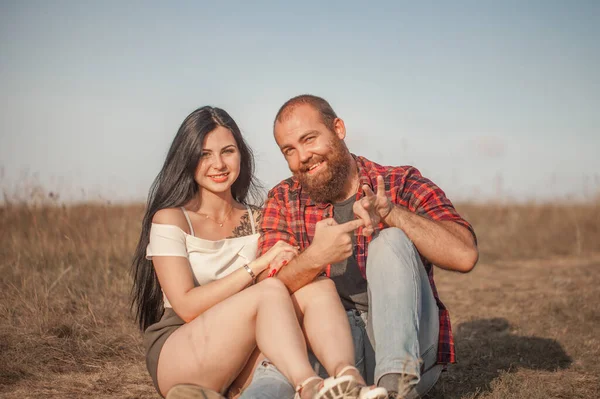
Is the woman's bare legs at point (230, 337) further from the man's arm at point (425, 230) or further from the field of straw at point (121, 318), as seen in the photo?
the field of straw at point (121, 318)

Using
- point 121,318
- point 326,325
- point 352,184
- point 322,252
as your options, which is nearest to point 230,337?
point 326,325

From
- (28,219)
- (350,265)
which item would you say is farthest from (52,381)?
(28,219)

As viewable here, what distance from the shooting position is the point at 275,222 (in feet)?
10.7

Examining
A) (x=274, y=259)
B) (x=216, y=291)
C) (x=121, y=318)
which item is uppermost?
(x=274, y=259)

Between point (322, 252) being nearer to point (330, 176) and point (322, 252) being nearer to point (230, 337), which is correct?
point (230, 337)

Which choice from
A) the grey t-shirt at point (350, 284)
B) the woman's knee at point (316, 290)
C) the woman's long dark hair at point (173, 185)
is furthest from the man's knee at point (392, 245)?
the woman's long dark hair at point (173, 185)

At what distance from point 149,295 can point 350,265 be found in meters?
1.13

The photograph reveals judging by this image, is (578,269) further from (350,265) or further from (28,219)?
(28,219)

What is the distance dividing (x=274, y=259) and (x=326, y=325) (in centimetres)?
45

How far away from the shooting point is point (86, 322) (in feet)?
13.3

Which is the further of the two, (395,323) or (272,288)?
(272,288)

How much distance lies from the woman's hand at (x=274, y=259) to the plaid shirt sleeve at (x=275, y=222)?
326 millimetres

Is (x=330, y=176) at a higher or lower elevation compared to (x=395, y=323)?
higher

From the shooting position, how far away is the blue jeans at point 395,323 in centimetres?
229
